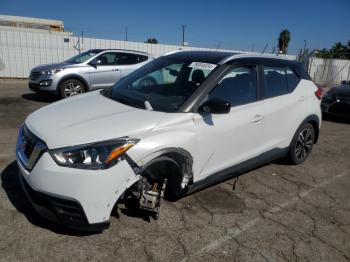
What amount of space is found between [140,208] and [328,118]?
8.39 meters

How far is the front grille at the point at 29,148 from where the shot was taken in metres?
2.71

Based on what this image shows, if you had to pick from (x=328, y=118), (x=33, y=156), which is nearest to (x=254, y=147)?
(x=33, y=156)

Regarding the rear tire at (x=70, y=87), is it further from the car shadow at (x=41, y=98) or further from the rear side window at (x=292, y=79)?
the rear side window at (x=292, y=79)

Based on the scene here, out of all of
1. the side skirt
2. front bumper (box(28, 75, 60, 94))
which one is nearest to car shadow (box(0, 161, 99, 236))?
the side skirt

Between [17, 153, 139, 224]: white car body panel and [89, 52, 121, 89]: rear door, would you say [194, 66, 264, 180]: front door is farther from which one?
[89, 52, 121, 89]: rear door

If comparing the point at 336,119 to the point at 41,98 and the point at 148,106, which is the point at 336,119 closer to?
the point at 148,106

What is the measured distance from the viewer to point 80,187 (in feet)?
8.40

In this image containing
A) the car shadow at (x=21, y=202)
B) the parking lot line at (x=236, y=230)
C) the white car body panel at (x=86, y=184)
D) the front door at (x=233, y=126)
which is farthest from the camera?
the front door at (x=233, y=126)

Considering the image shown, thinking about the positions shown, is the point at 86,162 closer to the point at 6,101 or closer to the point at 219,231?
the point at 219,231

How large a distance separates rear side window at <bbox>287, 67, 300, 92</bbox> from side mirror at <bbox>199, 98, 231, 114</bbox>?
1809 mm

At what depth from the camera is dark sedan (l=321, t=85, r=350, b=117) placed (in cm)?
886

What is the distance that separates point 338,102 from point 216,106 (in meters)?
7.12

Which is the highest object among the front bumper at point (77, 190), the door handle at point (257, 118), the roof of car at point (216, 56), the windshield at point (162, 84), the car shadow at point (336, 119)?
the roof of car at point (216, 56)

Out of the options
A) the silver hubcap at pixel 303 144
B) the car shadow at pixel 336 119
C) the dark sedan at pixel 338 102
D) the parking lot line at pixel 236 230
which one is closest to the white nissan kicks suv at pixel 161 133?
the silver hubcap at pixel 303 144
